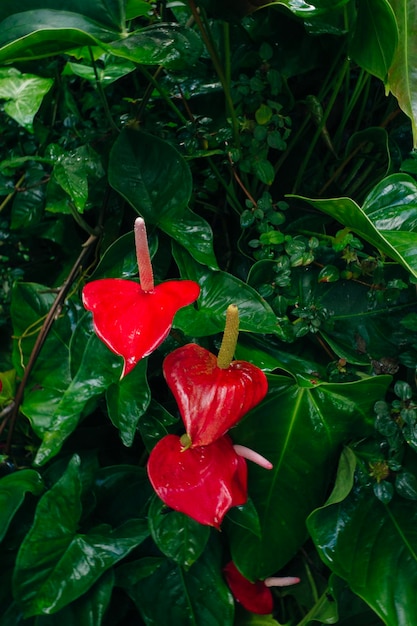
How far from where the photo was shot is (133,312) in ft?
1.66

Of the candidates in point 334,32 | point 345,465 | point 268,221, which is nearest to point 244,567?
point 345,465

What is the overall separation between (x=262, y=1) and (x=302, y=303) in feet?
1.10

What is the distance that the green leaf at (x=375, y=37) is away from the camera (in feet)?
1.76

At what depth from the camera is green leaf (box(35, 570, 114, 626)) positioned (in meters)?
0.75

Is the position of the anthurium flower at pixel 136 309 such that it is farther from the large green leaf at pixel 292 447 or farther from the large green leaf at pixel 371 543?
the large green leaf at pixel 371 543

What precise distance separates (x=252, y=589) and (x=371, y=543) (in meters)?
0.19

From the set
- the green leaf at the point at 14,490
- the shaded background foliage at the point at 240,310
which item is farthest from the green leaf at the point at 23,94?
the green leaf at the point at 14,490

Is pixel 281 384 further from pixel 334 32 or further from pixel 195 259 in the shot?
pixel 334 32

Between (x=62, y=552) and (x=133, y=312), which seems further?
(x=62, y=552)

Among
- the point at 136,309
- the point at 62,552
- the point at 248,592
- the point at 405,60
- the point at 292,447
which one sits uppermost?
the point at 405,60

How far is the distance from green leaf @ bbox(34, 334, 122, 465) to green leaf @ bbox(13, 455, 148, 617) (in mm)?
65

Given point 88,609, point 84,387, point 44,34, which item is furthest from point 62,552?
point 44,34

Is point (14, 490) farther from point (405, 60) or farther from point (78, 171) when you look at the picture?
point (405, 60)

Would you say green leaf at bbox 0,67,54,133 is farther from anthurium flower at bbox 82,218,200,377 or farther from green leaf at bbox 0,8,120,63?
anthurium flower at bbox 82,218,200,377
